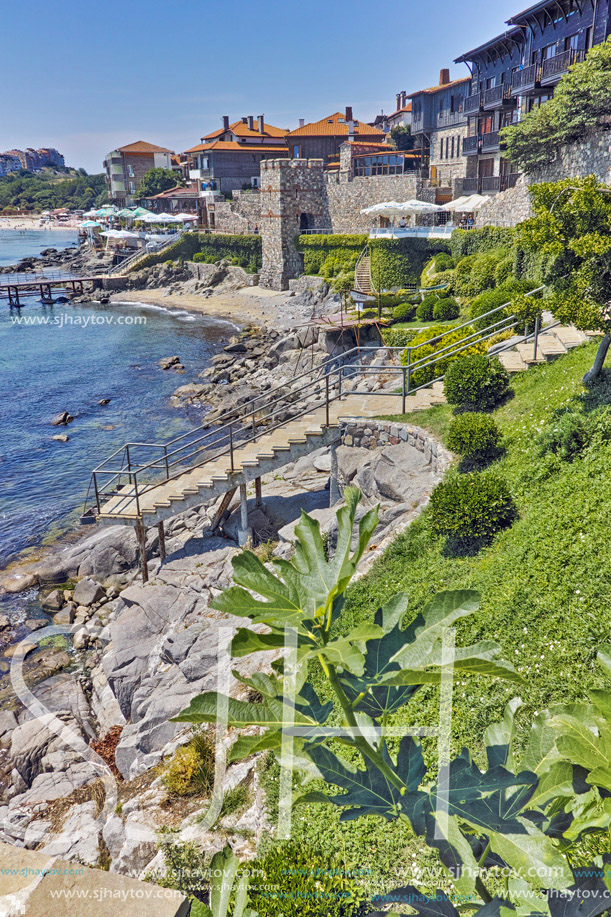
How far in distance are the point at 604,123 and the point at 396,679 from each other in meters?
29.9

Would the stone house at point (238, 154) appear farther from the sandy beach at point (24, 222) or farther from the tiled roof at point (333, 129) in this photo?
the sandy beach at point (24, 222)

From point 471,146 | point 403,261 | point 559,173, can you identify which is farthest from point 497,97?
point 559,173

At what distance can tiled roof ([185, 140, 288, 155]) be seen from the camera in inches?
2882

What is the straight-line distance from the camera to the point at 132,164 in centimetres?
10981

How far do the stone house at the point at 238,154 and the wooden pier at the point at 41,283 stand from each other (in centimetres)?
1818

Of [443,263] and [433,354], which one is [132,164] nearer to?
[443,263]

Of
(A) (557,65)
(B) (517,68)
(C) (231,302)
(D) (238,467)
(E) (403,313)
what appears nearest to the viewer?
(D) (238,467)

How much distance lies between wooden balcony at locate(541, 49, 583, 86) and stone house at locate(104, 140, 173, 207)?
88.9 metres

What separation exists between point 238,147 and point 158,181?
96.8ft

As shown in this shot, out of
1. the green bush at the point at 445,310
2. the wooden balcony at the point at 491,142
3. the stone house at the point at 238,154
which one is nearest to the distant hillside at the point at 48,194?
the stone house at the point at 238,154

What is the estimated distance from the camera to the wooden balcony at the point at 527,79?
35.5 meters

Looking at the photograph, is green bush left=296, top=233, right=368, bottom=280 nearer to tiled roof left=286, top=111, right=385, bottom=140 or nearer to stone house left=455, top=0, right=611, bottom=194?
stone house left=455, top=0, right=611, bottom=194

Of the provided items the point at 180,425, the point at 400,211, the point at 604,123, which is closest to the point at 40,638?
the point at 180,425

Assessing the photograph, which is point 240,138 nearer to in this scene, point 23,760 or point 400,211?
point 400,211
